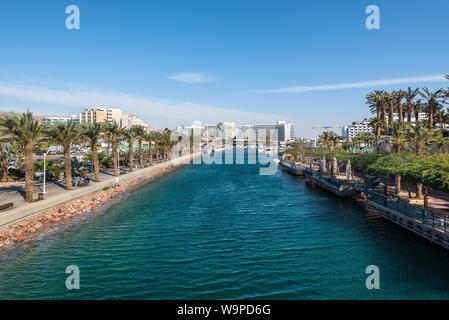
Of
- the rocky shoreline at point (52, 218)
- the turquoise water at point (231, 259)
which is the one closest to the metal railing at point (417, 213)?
the turquoise water at point (231, 259)

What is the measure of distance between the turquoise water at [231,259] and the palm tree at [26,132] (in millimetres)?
7659

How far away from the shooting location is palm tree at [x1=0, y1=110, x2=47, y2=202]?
91.1 feet

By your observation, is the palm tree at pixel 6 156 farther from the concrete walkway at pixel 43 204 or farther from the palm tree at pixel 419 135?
the palm tree at pixel 419 135

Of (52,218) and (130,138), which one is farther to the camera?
(130,138)

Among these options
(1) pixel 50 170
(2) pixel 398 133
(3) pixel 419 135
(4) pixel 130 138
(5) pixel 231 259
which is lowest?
(5) pixel 231 259

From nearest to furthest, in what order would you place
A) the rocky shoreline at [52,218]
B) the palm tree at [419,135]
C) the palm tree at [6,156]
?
the rocky shoreline at [52,218] → the palm tree at [419,135] → the palm tree at [6,156]

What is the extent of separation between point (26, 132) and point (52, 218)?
8839 mm

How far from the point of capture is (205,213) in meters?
31.6

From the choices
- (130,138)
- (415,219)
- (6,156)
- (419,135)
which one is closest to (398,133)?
(419,135)

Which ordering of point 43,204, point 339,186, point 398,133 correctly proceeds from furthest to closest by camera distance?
point 339,186 → point 398,133 → point 43,204

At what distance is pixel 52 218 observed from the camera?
27.0 m

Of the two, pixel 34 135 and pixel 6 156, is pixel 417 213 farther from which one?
pixel 6 156

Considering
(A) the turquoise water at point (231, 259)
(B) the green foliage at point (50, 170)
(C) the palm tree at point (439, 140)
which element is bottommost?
(A) the turquoise water at point (231, 259)

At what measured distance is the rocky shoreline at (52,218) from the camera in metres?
21.3
